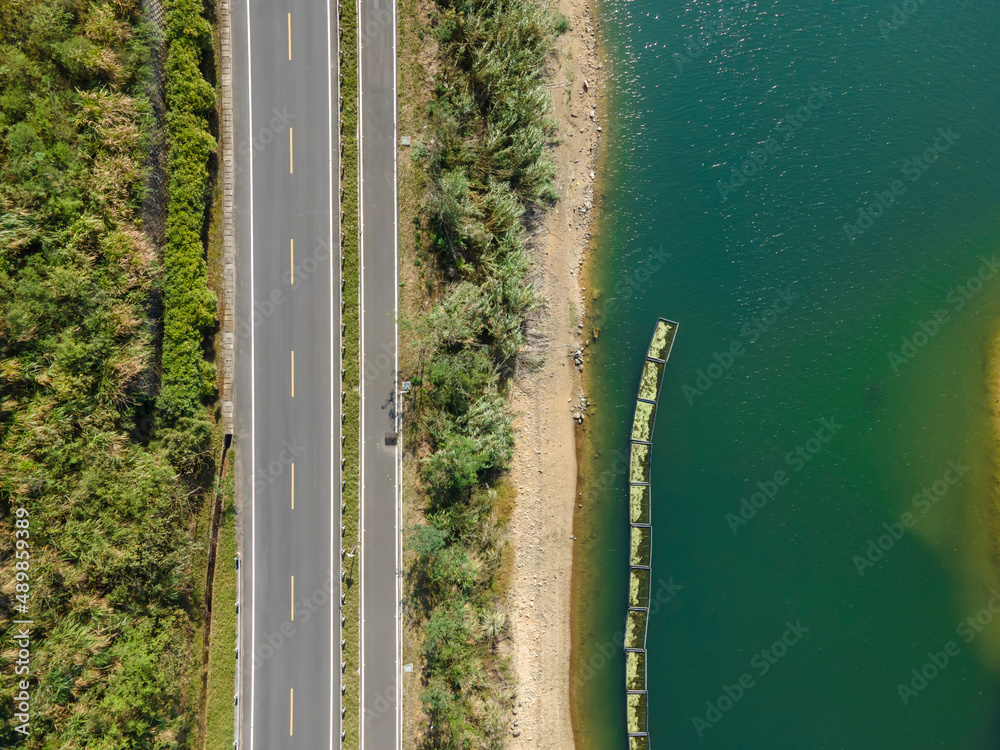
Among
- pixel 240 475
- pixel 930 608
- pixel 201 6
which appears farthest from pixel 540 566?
pixel 201 6

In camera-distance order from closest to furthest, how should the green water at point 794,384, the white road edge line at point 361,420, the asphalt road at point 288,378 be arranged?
the asphalt road at point 288,378, the white road edge line at point 361,420, the green water at point 794,384

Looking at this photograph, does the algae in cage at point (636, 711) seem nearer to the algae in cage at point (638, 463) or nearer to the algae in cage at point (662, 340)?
the algae in cage at point (638, 463)

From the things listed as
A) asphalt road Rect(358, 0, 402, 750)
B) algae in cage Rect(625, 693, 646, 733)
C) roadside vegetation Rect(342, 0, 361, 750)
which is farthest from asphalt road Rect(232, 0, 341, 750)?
algae in cage Rect(625, 693, 646, 733)

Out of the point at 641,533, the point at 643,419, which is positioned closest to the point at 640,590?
the point at 641,533

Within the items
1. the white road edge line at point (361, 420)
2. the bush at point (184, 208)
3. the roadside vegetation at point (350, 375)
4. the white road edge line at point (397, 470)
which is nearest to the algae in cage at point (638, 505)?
the white road edge line at point (397, 470)

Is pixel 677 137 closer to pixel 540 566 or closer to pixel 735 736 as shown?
pixel 540 566
